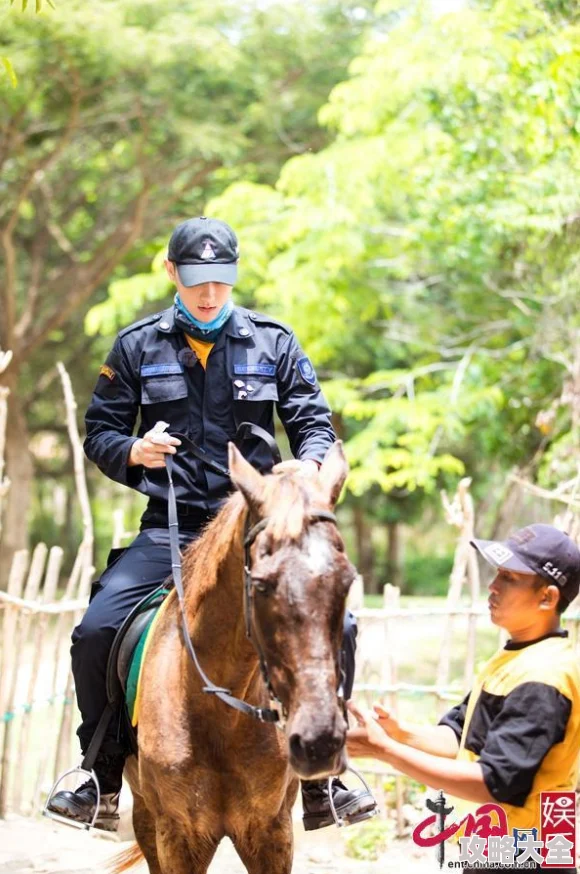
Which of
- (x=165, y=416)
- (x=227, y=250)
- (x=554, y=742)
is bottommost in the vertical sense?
(x=554, y=742)

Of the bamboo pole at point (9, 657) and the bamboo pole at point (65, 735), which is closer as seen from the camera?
the bamboo pole at point (9, 657)

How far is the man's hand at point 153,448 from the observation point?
373 cm

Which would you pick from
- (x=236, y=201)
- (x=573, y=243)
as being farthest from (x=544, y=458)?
(x=236, y=201)

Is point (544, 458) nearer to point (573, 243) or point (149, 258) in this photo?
point (573, 243)

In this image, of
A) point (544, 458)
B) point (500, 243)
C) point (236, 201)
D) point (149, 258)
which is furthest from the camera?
point (149, 258)

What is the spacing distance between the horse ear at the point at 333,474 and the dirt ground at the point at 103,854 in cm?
366

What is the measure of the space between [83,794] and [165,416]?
4.70ft

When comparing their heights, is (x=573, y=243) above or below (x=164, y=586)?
above

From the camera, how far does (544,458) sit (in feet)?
36.4

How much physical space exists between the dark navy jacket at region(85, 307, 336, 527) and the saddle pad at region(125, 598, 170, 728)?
17.9 inches

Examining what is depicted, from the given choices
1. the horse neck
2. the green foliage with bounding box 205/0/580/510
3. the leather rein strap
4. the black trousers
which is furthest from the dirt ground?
the green foliage with bounding box 205/0/580/510

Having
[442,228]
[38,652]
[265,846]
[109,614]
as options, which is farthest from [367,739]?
[442,228]

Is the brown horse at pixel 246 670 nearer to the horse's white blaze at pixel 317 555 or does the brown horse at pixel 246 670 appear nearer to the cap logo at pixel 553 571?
the horse's white blaze at pixel 317 555

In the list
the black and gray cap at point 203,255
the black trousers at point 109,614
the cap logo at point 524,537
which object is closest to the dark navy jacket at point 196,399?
the black trousers at point 109,614
